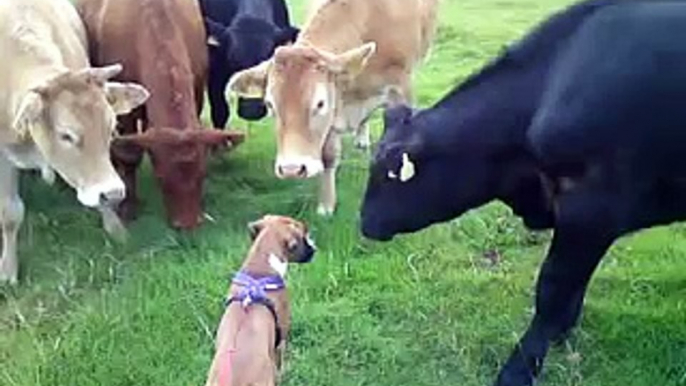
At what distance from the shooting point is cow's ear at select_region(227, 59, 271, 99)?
741 cm

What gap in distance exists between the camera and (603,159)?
568 centimetres

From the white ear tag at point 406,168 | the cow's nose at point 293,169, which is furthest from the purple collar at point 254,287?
the cow's nose at point 293,169

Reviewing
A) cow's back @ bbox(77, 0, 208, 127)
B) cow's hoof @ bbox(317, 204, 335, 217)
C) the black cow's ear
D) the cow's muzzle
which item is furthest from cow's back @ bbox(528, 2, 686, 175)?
the black cow's ear

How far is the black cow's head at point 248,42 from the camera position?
26.6ft

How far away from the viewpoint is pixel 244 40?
8.17 m

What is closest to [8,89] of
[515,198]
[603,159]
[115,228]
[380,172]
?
[115,228]

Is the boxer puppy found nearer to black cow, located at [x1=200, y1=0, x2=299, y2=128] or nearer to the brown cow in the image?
the brown cow

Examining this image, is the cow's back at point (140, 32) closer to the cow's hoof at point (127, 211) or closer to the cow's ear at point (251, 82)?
the cow's ear at point (251, 82)

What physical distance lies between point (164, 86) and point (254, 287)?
7.96 ft

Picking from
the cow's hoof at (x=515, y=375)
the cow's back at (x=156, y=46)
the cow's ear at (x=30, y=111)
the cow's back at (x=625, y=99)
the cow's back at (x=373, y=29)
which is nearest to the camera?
the cow's back at (x=625, y=99)

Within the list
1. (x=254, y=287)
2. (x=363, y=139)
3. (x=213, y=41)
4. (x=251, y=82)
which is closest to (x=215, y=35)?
(x=213, y=41)

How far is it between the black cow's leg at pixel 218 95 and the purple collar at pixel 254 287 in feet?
10.8

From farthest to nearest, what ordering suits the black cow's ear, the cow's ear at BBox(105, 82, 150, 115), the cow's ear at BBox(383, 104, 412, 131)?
the black cow's ear → the cow's ear at BBox(105, 82, 150, 115) → the cow's ear at BBox(383, 104, 412, 131)

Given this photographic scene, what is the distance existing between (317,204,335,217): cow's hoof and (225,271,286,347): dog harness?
2229mm
